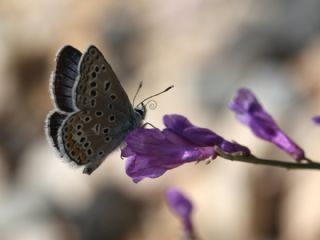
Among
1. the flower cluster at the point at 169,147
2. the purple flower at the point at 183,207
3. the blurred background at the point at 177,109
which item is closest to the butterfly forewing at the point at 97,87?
the flower cluster at the point at 169,147

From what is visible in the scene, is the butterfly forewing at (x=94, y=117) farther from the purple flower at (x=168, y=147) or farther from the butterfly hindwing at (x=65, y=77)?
the purple flower at (x=168, y=147)

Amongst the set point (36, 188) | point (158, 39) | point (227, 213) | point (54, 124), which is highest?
point (158, 39)

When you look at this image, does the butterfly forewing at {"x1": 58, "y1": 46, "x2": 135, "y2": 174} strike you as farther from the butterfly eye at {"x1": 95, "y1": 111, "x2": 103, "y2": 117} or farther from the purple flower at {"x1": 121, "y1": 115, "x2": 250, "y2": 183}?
the purple flower at {"x1": 121, "y1": 115, "x2": 250, "y2": 183}

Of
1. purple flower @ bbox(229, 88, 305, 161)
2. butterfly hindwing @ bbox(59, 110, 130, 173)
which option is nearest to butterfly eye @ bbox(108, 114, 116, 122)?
butterfly hindwing @ bbox(59, 110, 130, 173)

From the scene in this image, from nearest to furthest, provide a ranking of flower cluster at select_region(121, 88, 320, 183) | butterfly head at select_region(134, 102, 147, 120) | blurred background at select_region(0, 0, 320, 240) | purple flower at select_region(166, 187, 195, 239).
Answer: flower cluster at select_region(121, 88, 320, 183)
butterfly head at select_region(134, 102, 147, 120)
purple flower at select_region(166, 187, 195, 239)
blurred background at select_region(0, 0, 320, 240)

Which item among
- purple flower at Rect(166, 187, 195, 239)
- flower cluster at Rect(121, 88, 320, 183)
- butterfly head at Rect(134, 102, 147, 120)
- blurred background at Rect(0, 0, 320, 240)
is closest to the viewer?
flower cluster at Rect(121, 88, 320, 183)

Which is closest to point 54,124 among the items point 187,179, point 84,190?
point 187,179

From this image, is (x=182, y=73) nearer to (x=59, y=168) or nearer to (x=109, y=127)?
(x=59, y=168)
